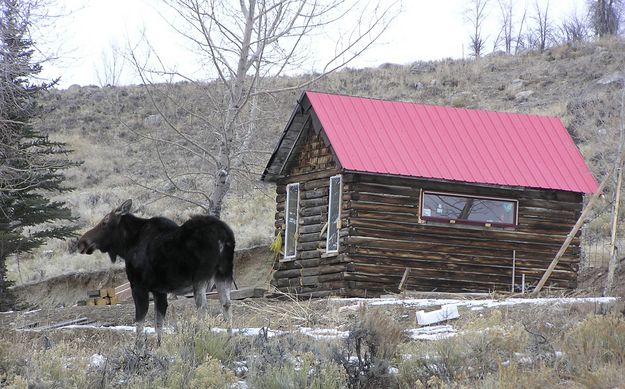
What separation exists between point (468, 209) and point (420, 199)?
4.36 feet

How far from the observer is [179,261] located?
13.9 meters

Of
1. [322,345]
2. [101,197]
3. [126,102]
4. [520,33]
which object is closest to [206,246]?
[322,345]

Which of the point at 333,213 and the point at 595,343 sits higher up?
the point at 333,213

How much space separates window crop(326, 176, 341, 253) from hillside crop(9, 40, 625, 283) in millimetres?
12533

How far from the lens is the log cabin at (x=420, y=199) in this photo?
22.4 meters

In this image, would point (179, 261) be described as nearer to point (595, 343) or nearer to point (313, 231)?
point (595, 343)

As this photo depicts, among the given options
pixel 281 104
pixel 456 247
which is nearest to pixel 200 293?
pixel 456 247

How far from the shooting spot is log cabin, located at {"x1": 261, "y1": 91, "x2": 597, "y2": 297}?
22438 mm

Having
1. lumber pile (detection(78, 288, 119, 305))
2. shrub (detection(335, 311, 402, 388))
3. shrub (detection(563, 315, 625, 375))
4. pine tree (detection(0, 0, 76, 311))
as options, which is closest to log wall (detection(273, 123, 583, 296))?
lumber pile (detection(78, 288, 119, 305))

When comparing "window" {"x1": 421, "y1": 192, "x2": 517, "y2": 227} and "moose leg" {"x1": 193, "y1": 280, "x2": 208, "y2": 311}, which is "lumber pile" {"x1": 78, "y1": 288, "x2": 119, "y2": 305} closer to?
"window" {"x1": 421, "y1": 192, "x2": 517, "y2": 227}

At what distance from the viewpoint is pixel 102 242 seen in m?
14.9

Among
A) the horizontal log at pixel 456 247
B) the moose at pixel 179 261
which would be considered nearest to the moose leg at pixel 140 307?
the moose at pixel 179 261

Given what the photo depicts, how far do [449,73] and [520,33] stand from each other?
64.1 ft

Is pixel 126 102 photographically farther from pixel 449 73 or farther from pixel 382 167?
pixel 382 167
